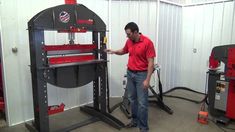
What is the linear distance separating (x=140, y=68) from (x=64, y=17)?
46.6 inches

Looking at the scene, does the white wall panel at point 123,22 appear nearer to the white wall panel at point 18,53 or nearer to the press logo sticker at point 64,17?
the white wall panel at point 18,53

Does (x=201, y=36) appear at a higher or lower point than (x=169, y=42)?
higher

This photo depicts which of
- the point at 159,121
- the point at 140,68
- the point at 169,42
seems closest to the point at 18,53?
the point at 140,68

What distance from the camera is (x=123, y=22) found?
4.01 meters

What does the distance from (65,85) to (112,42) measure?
168cm

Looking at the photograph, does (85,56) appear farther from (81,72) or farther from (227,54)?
(227,54)

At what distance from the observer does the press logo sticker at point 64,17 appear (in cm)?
245

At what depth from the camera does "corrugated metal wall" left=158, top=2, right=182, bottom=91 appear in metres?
4.25

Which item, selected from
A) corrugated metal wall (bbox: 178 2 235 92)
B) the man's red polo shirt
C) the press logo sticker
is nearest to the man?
the man's red polo shirt

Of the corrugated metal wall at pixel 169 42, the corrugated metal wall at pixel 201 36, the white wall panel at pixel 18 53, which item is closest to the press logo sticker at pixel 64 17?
the white wall panel at pixel 18 53

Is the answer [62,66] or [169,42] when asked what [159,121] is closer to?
[62,66]

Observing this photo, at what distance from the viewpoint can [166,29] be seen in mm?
4344

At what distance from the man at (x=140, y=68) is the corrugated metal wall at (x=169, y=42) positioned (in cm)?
183

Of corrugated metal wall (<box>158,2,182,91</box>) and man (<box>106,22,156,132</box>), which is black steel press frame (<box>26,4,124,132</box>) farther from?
corrugated metal wall (<box>158,2,182,91</box>)
